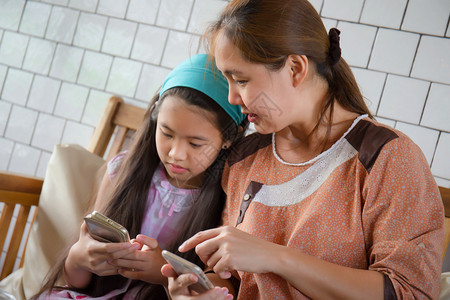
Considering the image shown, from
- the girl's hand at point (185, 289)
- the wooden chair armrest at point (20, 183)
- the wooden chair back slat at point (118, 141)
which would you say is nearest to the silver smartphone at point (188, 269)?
the girl's hand at point (185, 289)

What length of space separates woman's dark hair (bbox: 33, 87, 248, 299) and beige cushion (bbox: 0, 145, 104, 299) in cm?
29

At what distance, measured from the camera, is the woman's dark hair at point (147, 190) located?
4.22 ft

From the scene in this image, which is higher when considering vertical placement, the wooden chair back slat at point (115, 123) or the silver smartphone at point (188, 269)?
the wooden chair back slat at point (115, 123)

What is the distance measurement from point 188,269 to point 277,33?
53cm

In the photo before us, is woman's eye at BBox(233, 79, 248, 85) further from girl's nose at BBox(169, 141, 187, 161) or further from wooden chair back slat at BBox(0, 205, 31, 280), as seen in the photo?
wooden chair back slat at BBox(0, 205, 31, 280)

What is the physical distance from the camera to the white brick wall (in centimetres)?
151

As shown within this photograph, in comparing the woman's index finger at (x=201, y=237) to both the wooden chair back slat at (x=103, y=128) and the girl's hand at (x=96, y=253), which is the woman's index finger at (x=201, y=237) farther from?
the wooden chair back slat at (x=103, y=128)

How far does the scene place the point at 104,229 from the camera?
108cm

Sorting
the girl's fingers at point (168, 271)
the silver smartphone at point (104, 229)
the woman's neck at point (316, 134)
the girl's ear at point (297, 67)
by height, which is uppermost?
the girl's ear at point (297, 67)

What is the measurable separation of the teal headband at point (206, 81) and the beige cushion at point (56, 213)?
56 centimetres

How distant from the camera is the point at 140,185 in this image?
1403 millimetres

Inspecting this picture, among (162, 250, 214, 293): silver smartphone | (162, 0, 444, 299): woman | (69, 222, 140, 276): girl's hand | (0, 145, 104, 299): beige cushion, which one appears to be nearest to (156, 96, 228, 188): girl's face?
(162, 0, 444, 299): woman

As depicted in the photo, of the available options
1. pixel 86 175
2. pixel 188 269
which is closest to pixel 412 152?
pixel 188 269

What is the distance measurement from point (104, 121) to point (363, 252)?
1.27m
